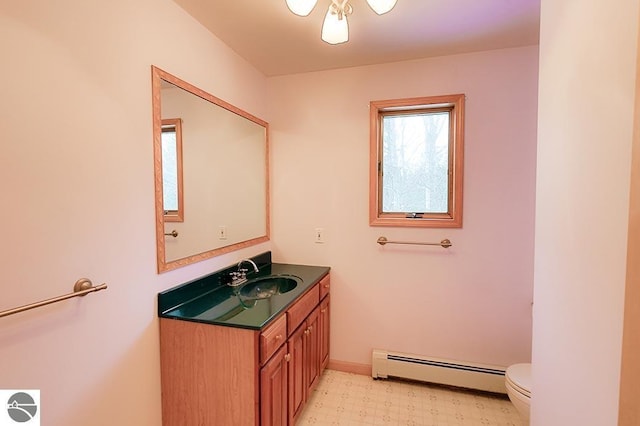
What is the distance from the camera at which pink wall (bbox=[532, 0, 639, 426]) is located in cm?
73

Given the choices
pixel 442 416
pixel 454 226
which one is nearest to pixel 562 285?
pixel 454 226

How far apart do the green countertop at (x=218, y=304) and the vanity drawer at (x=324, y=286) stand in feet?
0.86

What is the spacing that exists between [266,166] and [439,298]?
1752mm

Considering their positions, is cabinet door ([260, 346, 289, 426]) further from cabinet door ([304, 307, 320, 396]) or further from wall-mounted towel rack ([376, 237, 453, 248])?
wall-mounted towel rack ([376, 237, 453, 248])

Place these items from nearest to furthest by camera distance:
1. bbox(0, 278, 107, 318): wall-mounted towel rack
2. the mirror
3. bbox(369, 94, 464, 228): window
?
bbox(0, 278, 107, 318): wall-mounted towel rack < the mirror < bbox(369, 94, 464, 228): window

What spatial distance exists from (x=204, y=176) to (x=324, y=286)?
1.20 metres

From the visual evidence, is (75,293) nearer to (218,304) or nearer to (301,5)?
(218,304)

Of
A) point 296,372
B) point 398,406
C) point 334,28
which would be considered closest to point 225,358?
point 296,372

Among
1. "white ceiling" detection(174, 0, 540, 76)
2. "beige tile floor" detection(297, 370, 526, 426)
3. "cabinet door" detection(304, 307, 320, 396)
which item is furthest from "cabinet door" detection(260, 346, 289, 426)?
"white ceiling" detection(174, 0, 540, 76)

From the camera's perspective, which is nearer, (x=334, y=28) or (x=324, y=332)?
(x=334, y=28)

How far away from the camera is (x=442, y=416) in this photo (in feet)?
6.56

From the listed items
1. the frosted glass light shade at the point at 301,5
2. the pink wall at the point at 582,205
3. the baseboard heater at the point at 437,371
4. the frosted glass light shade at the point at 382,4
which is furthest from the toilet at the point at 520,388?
the frosted glass light shade at the point at 301,5

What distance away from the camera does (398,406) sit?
6.86ft

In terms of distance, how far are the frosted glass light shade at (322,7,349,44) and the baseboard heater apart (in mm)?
2204
